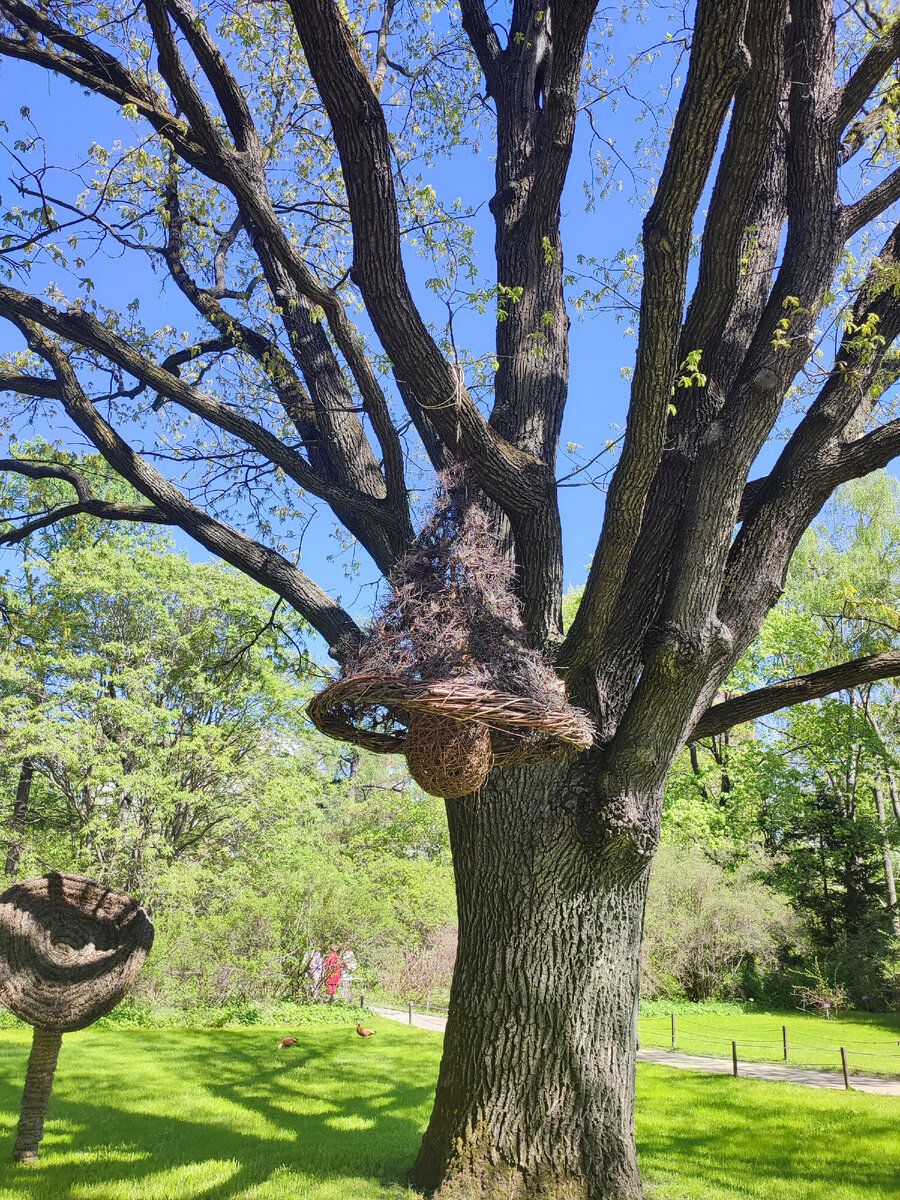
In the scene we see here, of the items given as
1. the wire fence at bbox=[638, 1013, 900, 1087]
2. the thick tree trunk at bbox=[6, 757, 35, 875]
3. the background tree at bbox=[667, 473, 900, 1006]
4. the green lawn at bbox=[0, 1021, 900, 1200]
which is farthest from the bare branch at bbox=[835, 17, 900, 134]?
the background tree at bbox=[667, 473, 900, 1006]

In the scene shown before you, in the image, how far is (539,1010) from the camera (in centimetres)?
403

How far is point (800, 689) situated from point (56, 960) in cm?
514

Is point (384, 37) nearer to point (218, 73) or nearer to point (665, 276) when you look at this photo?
point (218, 73)

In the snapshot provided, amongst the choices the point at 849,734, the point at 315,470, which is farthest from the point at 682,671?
the point at 849,734

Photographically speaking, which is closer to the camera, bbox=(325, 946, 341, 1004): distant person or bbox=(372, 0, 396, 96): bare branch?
bbox=(372, 0, 396, 96): bare branch

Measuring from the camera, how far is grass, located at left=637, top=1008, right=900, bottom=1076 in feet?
39.9

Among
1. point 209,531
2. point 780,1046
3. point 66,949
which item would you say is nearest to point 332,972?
point 780,1046

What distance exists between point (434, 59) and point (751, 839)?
21.3 meters

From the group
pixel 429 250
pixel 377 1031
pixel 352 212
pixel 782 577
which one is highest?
pixel 429 250

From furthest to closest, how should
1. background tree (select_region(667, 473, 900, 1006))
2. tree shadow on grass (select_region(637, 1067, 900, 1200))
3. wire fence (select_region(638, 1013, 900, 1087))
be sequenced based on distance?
1. background tree (select_region(667, 473, 900, 1006))
2. wire fence (select_region(638, 1013, 900, 1087))
3. tree shadow on grass (select_region(637, 1067, 900, 1200))

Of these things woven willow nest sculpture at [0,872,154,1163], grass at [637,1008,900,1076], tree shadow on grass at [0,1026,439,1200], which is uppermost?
woven willow nest sculpture at [0,872,154,1163]

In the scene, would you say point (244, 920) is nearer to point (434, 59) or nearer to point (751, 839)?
point (434, 59)

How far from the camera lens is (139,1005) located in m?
12.8

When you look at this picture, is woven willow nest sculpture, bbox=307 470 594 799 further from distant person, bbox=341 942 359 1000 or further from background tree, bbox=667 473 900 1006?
background tree, bbox=667 473 900 1006
